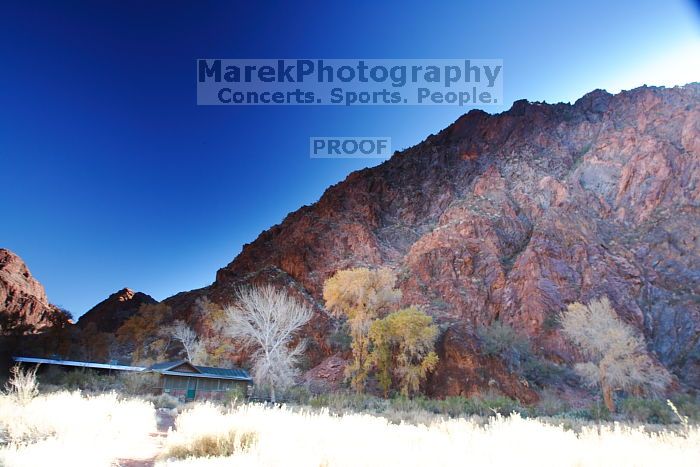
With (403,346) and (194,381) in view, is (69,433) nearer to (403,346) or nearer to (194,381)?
(194,381)

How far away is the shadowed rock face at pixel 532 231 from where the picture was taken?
49281 mm

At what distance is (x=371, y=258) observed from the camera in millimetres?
66812

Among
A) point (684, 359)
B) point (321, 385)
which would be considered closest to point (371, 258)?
point (321, 385)

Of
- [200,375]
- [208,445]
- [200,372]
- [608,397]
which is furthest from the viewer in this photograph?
[200,372]

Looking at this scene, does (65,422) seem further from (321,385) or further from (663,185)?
(663,185)

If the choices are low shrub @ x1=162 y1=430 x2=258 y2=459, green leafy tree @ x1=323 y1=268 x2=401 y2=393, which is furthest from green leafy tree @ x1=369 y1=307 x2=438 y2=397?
low shrub @ x1=162 y1=430 x2=258 y2=459

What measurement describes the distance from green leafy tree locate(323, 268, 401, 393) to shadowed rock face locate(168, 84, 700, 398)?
731 cm

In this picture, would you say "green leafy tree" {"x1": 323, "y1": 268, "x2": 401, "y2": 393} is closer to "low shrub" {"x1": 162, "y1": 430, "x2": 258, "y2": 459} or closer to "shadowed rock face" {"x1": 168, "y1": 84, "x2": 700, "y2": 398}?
"shadowed rock face" {"x1": 168, "y1": 84, "x2": 700, "y2": 398}

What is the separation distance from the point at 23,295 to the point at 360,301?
317 feet

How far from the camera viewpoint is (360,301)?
3819 cm

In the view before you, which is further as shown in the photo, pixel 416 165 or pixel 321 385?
pixel 416 165

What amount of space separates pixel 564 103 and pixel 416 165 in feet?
111

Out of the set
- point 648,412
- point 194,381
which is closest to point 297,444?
point 648,412

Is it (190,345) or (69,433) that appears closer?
(69,433)
